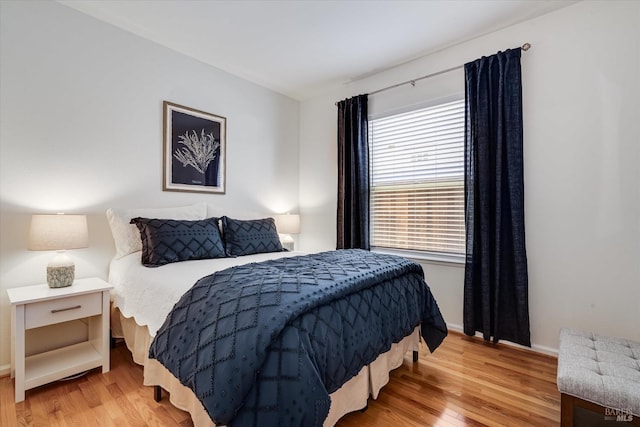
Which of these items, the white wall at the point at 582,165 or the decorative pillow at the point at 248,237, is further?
the decorative pillow at the point at 248,237

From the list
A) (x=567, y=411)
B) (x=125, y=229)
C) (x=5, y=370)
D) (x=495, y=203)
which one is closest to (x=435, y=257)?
(x=495, y=203)

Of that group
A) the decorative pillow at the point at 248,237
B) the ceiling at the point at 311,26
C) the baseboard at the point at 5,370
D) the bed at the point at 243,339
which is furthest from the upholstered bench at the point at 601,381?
the baseboard at the point at 5,370

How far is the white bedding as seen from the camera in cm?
173

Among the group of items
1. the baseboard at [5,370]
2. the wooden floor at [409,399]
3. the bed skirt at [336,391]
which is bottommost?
the wooden floor at [409,399]

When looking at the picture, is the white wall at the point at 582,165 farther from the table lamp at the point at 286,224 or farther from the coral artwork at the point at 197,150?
the coral artwork at the point at 197,150

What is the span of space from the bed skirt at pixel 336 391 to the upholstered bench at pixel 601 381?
2.78ft

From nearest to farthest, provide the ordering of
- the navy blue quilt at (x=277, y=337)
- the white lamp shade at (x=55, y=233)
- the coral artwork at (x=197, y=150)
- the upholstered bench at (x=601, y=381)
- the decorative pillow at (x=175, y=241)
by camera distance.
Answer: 1. the navy blue quilt at (x=277, y=337)
2. the upholstered bench at (x=601, y=381)
3. the white lamp shade at (x=55, y=233)
4. the decorative pillow at (x=175, y=241)
5. the coral artwork at (x=197, y=150)

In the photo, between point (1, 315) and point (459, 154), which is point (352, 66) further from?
point (1, 315)

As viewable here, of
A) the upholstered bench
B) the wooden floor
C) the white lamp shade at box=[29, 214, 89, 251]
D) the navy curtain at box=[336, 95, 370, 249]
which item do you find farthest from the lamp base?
the upholstered bench

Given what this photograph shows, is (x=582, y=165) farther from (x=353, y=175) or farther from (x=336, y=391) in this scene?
(x=336, y=391)

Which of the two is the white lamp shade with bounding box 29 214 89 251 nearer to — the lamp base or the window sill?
the lamp base

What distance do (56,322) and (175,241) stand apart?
0.82m

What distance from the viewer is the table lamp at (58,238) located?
1.90m

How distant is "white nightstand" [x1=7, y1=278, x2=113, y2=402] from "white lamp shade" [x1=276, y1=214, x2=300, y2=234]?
6.18ft
